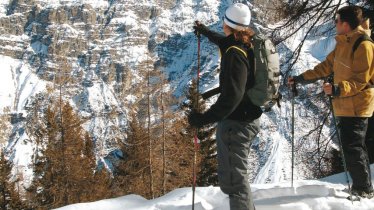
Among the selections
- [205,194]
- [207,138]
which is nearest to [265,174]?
[207,138]

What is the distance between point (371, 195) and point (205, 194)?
82.7 inches

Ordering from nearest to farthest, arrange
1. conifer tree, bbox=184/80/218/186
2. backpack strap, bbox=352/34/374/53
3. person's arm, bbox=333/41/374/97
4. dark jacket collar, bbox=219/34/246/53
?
dark jacket collar, bbox=219/34/246/53 < person's arm, bbox=333/41/374/97 < backpack strap, bbox=352/34/374/53 < conifer tree, bbox=184/80/218/186

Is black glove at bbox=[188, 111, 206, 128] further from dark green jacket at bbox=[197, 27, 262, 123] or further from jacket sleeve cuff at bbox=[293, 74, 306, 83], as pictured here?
jacket sleeve cuff at bbox=[293, 74, 306, 83]

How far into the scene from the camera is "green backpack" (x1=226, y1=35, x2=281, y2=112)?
420 cm

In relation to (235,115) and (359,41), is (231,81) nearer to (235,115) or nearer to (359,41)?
(235,115)

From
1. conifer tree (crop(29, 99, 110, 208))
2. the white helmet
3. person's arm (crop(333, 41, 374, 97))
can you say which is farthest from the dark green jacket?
conifer tree (crop(29, 99, 110, 208))

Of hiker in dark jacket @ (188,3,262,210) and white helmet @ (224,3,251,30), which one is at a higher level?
white helmet @ (224,3,251,30)

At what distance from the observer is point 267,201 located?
564 centimetres

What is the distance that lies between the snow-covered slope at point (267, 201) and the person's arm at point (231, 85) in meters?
1.88

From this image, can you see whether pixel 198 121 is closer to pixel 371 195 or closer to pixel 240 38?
pixel 240 38

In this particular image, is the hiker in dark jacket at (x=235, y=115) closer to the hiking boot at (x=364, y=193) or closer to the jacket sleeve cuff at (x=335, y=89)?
the jacket sleeve cuff at (x=335, y=89)

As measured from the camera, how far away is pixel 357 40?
5.10 meters

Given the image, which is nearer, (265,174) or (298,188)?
(298,188)

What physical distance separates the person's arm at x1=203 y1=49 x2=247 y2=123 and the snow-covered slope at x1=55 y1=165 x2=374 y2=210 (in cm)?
188
